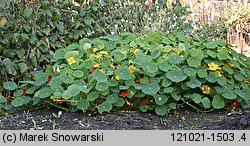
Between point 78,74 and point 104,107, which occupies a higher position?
point 78,74

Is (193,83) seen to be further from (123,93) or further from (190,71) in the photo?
(123,93)

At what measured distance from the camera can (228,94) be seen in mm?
2955

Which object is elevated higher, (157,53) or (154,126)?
(157,53)

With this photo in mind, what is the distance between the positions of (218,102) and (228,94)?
9cm

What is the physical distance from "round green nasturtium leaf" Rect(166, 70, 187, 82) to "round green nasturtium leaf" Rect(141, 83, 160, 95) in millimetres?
119

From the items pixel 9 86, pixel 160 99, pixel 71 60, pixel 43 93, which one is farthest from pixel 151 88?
pixel 9 86

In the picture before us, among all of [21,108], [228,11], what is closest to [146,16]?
[21,108]

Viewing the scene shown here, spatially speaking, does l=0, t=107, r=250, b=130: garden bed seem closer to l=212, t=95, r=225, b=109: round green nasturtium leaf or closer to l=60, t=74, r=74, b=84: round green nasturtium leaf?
l=212, t=95, r=225, b=109: round green nasturtium leaf

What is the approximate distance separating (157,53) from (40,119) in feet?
3.18

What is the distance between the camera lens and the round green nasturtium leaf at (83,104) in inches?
111

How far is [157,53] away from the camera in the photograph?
3029 millimetres

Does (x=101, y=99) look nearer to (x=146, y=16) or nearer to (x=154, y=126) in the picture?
(x=154, y=126)

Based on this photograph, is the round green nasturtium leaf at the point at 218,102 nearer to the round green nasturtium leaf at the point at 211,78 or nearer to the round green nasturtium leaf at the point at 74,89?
the round green nasturtium leaf at the point at 211,78

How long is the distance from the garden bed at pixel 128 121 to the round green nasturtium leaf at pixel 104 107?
5 centimetres
